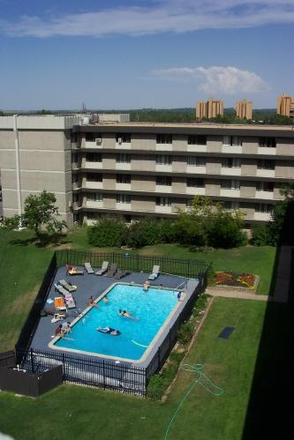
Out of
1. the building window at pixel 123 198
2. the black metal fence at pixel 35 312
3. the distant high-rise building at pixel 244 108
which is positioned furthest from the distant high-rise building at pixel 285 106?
the black metal fence at pixel 35 312

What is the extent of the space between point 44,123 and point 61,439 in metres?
36.9

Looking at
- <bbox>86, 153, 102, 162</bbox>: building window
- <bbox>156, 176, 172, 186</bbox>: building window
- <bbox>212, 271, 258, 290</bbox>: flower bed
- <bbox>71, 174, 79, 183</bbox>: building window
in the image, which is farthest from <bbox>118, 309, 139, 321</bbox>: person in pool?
<bbox>86, 153, 102, 162</bbox>: building window

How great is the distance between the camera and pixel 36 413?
20.6 m

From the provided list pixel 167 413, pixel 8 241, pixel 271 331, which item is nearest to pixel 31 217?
pixel 8 241

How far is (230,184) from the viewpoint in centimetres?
4894

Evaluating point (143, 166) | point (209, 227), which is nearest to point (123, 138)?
point (143, 166)

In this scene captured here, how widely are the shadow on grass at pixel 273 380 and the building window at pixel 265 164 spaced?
64.0ft

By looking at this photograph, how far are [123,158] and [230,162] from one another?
10.9 metres

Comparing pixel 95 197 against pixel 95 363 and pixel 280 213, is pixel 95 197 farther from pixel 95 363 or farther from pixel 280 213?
pixel 95 363

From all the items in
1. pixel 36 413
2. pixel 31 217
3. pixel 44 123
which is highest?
pixel 44 123

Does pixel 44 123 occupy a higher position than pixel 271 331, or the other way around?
pixel 44 123

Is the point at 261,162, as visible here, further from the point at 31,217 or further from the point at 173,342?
the point at 173,342

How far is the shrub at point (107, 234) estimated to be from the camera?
1758 inches

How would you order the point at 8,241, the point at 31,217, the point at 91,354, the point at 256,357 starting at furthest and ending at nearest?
the point at 8,241, the point at 31,217, the point at 91,354, the point at 256,357
